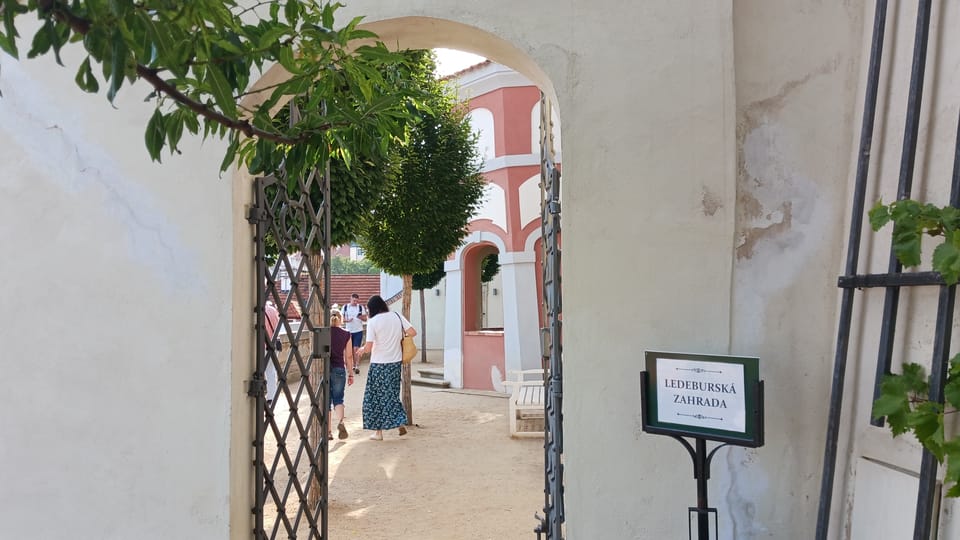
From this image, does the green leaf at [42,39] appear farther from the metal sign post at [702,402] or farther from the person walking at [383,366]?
the person walking at [383,366]

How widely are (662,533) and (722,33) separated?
1954 millimetres

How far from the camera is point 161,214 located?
2949 millimetres

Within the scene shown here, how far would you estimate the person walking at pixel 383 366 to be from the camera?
780 cm

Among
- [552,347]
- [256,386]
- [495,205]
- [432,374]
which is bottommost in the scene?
[432,374]

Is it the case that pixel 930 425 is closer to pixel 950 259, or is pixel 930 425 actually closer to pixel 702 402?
pixel 950 259

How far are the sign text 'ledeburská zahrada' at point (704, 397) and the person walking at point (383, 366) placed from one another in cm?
551

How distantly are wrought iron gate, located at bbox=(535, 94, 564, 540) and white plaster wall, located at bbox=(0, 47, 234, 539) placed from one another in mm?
1421

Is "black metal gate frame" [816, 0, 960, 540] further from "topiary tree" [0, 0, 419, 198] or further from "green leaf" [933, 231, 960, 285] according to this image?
"topiary tree" [0, 0, 419, 198]

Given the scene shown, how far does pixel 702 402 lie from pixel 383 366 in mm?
5801

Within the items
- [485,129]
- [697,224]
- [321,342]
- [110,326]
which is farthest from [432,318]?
[697,224]

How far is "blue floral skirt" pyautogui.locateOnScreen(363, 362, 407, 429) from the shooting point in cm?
793

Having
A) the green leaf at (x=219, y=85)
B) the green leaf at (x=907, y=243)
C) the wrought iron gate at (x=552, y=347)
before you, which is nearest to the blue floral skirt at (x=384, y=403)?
the wrought iron gate at (x=552, y=347)

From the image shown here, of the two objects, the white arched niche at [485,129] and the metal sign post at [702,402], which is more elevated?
the white arched niche at [485,129]

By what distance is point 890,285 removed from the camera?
7.17 ft
